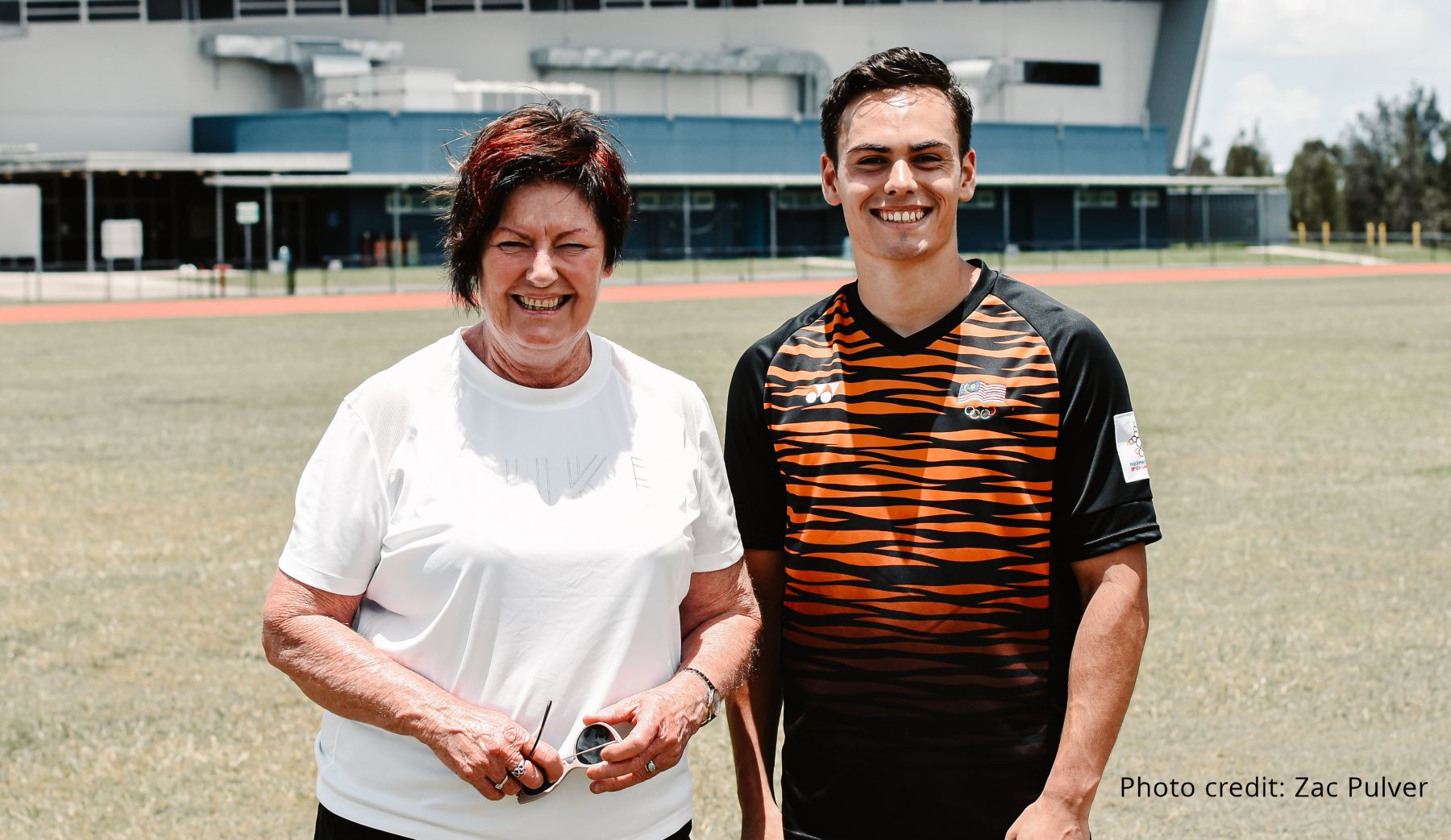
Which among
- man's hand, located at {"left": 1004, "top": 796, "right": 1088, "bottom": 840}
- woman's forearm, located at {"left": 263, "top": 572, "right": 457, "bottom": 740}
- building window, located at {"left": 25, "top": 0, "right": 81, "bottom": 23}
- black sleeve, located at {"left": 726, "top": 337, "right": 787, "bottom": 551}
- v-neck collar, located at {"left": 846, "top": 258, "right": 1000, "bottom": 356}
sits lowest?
man's hand, located at {"left": 1004, "top": 796, "right": 1088, "bottom": 840}

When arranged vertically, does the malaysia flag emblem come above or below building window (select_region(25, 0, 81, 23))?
below

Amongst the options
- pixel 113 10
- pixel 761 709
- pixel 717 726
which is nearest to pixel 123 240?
pixel 113 10

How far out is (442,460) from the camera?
2869 millimetres

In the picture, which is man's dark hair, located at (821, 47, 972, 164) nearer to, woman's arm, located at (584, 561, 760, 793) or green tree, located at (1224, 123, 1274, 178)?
woman's arm, located at (584, 561, 760, 793)

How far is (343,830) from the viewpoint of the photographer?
2949 millimetres

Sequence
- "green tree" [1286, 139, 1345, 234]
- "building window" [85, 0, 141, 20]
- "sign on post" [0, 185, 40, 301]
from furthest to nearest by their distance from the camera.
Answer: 1. "green tree" [1286, 139, 1345, 234]
2. "building window" [85, 0, 141, 20]
3. "sign on post" [0, 185, 40, 301]

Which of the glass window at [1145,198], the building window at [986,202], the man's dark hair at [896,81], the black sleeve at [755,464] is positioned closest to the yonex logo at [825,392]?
the black sleeve at [755,464]

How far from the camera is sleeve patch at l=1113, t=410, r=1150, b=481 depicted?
3043 mm

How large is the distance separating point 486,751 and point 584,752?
0.20 m

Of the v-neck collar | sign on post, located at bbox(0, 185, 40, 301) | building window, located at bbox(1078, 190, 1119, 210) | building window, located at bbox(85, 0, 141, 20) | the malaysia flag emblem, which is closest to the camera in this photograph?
the malaysia flag emblem

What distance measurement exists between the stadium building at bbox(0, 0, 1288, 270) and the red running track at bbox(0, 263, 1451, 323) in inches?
411

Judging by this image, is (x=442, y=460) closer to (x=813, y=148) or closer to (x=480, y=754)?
(x=480, y=754)

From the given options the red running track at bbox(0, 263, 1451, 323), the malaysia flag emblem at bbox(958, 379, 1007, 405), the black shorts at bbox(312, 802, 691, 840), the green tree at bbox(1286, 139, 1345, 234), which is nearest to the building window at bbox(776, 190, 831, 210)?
the red running track at bbox(0, 263, 1451, 323)

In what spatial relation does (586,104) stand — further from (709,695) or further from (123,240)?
(709,695)
